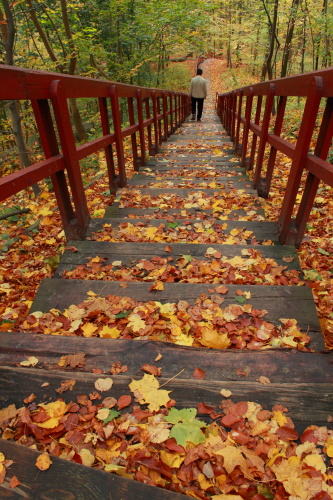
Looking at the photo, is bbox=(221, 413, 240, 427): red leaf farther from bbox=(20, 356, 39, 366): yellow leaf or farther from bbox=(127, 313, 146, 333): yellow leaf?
bbox=(20, 356, 39, 366): yellow leaf

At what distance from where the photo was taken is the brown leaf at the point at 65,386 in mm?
1448

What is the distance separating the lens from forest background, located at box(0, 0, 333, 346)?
3263 millimetres

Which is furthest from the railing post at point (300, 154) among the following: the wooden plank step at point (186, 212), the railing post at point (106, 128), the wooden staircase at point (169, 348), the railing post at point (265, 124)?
the railing post at point (106, 128)

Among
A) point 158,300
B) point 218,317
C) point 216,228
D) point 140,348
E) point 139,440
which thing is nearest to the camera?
point 139,440

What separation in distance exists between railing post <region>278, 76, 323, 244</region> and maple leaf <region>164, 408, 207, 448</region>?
2.06 meters

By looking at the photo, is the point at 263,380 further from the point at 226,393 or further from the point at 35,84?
the point at 35,84

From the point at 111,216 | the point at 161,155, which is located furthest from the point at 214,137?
the point at 111,216

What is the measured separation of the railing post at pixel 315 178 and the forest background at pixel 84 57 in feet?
1.41

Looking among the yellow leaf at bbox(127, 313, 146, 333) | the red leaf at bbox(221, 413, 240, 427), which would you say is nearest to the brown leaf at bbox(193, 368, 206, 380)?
the red leaf at bbox(221, 413, 240, 427)

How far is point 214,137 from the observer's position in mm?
9711

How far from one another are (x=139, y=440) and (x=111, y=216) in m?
2.82

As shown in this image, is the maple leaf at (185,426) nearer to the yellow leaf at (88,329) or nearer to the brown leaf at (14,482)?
the brown leaf at (14,482)

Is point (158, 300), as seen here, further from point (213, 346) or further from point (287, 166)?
point (287, 166)

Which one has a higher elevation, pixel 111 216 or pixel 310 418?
pixel 310 418
